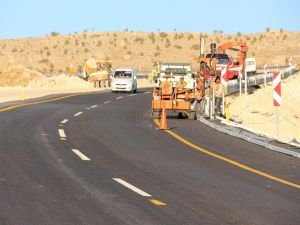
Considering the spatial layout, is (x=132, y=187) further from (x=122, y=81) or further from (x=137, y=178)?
(x=122, y=81)

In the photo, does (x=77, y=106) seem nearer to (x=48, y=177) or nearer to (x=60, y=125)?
(x=60, y=125)

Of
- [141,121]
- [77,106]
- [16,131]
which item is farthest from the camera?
[77,106]

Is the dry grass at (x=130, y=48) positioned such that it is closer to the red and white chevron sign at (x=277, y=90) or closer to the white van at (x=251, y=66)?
the white van at (x=251, y=66)

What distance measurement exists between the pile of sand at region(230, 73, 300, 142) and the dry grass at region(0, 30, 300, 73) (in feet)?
234

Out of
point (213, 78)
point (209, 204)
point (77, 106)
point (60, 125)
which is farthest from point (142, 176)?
point (77, 106)

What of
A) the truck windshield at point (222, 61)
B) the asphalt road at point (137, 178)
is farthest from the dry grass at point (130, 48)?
the asphalt road at point (137, 178)

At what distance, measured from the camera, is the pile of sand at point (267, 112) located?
3163cm

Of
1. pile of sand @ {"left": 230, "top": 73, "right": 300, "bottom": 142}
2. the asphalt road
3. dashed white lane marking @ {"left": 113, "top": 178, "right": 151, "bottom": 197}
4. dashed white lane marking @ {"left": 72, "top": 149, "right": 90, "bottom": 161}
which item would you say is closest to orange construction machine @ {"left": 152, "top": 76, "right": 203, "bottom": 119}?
pile of sand @ {"left": 230, "top": 73, "right": 300, "bottom": 142}

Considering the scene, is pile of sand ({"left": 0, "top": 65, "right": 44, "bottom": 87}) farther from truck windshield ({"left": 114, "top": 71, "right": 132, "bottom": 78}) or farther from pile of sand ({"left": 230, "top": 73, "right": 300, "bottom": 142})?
pile of sand ({"left": 230, "top": 73, "right": 300, "bottom": 142})

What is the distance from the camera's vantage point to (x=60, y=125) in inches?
1002

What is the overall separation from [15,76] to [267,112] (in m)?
37.5

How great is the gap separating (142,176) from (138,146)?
5394 millimetres

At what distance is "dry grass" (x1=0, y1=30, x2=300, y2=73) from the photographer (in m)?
126

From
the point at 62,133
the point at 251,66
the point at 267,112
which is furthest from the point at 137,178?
the point at 251,66
